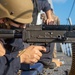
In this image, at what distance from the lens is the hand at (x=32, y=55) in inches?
150

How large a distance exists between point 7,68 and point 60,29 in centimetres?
74

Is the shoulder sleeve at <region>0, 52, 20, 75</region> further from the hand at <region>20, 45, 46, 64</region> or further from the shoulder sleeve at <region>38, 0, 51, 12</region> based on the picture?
the shoulder sleeve at <region>38, 0, 51, 12</region>

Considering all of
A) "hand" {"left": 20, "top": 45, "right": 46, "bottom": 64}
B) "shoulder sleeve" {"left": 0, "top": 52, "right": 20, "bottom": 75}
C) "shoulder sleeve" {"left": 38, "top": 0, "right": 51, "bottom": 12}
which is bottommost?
"shoulder sleeve" {"left": 0, "top": 52, "right": 20, "bottom": 75}

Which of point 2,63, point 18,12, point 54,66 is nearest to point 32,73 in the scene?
point 18,12

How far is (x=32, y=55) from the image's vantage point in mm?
3822

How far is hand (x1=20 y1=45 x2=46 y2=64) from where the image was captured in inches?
150

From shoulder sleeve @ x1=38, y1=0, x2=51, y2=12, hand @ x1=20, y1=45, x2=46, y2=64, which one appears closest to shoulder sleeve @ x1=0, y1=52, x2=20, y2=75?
hand @ x1=20, y1=45, x2=46, y2=64

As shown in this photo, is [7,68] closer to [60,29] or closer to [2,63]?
[2,63]

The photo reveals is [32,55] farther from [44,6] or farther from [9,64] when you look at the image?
[44,6]

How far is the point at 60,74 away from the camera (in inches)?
258

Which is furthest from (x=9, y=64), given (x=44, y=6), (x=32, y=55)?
(x=44, y=6)

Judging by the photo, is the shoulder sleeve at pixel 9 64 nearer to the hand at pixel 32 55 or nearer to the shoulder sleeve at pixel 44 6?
the hand at pixel 32 55

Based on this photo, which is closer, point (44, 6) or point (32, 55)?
point (32, 55)

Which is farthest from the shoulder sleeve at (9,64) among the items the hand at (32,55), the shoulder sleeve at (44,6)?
the shoulder sleeve at (44,6)
